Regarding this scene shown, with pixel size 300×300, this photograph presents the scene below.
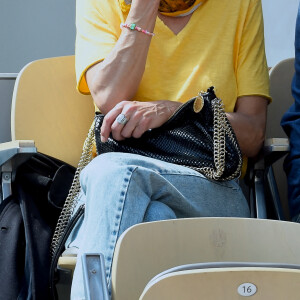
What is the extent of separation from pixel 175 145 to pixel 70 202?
33 centimetres

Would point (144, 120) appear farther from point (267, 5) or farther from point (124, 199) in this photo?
point (267, 5)

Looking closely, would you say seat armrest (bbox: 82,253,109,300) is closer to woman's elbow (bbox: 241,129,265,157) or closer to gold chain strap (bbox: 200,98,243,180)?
gold chain strap (bbox: 200,98,243,180)

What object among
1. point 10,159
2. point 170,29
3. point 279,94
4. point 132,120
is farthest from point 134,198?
point 279,94

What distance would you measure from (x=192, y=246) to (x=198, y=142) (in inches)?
20.5

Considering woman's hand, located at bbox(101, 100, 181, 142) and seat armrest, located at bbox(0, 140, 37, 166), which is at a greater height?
woman's hand, located at bbox(101, 100, 181, 142)

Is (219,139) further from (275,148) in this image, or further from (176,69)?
(176,69)

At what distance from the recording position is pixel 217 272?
1.16 metres

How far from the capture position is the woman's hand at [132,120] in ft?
6.47

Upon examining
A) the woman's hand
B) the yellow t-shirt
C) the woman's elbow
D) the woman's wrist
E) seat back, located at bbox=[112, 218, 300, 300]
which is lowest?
the woman's elbow

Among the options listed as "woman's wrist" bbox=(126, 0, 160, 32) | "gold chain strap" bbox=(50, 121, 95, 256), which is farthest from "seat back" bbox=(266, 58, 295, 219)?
"gold chain strap" bbox=(50, 121, 95, 256)

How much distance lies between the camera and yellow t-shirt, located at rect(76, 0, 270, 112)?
2.16 metres

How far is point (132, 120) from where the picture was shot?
1.97 meters

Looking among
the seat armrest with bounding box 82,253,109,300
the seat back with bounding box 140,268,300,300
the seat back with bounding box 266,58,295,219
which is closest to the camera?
the seat back with bounding box 140,268,300,300

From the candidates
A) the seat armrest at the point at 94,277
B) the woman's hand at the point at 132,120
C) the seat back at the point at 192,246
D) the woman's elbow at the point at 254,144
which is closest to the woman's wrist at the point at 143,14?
the woman's hand at the point at 132,120
